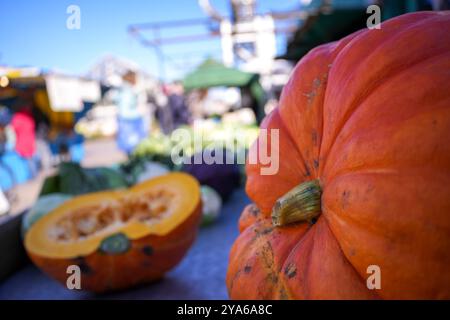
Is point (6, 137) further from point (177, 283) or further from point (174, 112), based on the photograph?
point (177, 283)

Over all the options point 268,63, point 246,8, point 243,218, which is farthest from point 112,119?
point 243,218

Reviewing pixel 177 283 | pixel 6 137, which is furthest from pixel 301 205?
pixel 6 137

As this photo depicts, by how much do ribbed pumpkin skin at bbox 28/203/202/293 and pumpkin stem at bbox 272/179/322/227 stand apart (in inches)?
36.4

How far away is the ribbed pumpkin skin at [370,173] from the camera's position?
2.61 feet

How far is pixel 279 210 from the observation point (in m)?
1.06

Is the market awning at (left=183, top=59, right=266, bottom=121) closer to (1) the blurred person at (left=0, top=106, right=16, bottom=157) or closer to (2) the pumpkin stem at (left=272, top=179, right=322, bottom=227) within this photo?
(1) the blurred person at (left=0, top=106, right=16, bottom=157)

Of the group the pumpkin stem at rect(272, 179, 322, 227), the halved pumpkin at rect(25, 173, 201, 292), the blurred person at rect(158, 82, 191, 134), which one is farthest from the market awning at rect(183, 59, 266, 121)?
the pumpkin stem at rect(272, 179, 322, 227)

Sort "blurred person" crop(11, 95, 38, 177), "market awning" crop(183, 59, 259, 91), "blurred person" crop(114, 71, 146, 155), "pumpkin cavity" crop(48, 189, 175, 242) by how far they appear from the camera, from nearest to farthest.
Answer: "pumpkin cavity" crop(48, 189, 175, 242) → "blurred person" crop(11, 95, 38, 177) → "blurred person" crop(114, 71, 146, 155) → "market awning" crop(183, 59, 259, 91)

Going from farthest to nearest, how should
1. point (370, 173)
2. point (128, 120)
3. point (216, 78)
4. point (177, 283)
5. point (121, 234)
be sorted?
1. point (216, 78)
2. point (128, 120)
3. point (177, 283)
4. point (121, 234)
5. point (370, 173)

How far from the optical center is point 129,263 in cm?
187

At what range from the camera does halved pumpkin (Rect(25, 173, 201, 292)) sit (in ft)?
5.95

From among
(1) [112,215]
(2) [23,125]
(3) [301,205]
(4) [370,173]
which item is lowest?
(2) [23,125]

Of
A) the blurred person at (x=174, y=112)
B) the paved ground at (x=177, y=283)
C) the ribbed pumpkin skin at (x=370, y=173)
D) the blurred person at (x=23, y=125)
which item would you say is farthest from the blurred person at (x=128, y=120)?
the ribbed pumpkin skin at (x=370, y=173)

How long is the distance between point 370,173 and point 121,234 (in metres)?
1.26
